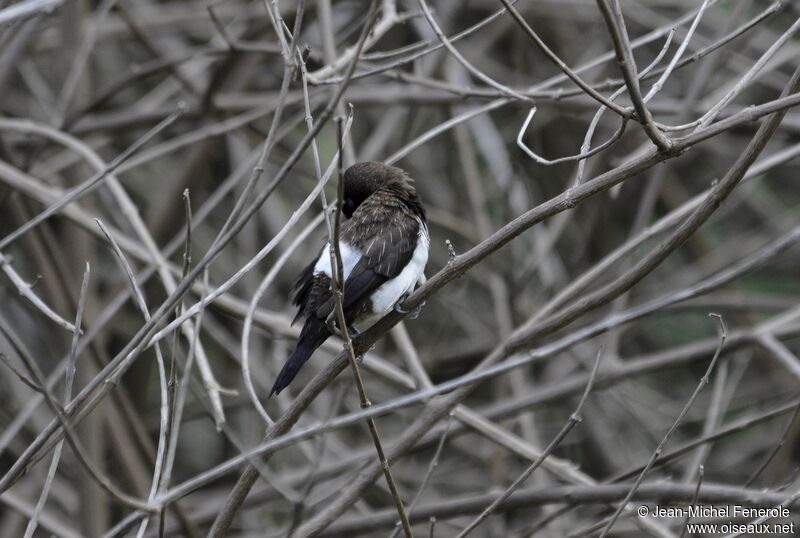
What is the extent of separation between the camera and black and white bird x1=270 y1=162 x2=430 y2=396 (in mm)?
2848

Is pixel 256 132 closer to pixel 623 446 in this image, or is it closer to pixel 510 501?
pixel 510 501

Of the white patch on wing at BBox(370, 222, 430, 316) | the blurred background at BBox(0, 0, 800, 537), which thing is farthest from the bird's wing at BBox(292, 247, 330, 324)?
the blurred background at BBox(0, 0, 800, 537)

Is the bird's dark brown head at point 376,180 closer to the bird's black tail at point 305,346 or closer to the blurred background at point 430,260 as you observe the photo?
the blurred background at point 430,260

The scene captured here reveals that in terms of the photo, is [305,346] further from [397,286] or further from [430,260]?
[430,260]

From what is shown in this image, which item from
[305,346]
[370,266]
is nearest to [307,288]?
[370,266]

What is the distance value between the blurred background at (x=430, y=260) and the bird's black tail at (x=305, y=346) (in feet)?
0.70

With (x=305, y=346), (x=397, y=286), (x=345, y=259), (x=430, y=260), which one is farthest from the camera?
(x=430, y=260)

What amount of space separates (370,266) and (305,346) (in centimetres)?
35

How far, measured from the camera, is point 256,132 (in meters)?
4.59

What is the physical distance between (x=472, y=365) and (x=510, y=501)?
2.32 m

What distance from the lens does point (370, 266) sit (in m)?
3.01

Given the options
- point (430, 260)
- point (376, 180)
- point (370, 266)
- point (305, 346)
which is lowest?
point (430, 260)

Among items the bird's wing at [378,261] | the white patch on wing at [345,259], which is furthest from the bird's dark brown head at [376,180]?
the white patch on wing at [345,259]

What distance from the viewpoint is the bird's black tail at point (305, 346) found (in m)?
2.71
